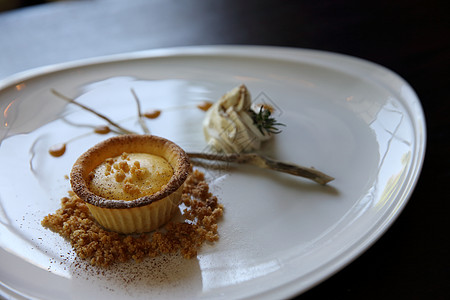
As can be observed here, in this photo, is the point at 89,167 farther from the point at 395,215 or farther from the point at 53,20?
the point at 53,20

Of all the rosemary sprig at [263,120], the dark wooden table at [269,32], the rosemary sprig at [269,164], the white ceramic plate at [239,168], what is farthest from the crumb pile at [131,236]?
the dark wooden table at [269,32]

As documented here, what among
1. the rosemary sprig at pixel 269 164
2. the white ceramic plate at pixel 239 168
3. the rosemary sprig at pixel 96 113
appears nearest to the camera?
the white ceramic plate at pixel 239 168

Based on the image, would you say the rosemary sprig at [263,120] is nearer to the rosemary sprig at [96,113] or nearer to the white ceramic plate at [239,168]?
the white ceramic plate at [239,168]

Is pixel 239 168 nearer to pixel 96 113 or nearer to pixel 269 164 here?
pixel 269 164

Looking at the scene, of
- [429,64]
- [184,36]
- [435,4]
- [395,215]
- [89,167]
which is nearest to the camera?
[395,215]

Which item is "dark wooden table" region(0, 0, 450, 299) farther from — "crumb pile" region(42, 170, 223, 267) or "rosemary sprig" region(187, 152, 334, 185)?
"crumb pile" region(42, 170, 223, 267)

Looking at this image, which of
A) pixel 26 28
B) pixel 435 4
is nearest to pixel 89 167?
pixel 26 28

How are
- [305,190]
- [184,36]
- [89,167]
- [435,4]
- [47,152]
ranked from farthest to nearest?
[435,4] < [184,36] < [47,152] < [305,190] < [89,167]

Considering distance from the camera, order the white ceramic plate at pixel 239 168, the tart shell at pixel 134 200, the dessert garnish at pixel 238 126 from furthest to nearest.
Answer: the dessert garnish at pixel 238 126 → the tart shell at pixel 134 200 → the white ceramic plate at pixel 239 168
